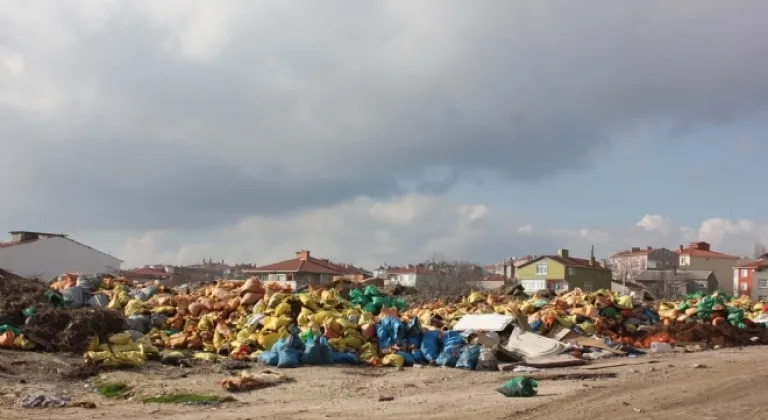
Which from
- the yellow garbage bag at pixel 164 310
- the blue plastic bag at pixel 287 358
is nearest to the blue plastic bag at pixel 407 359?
the blue plastic bag at pixel 287 358

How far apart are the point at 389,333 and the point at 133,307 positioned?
6469mm

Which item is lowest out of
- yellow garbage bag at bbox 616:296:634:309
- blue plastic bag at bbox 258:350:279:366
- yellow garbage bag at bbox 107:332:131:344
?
blue plastic bag at bbox 258:350:279:366

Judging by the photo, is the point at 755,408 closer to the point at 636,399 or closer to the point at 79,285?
the point at 636,399

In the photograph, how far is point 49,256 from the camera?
47875 millimetres

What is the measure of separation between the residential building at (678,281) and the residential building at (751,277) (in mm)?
3140

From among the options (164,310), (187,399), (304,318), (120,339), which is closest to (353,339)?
(304,318)

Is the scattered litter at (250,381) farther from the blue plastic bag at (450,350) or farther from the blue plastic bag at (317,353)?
the blue plastic bag at (450,350)

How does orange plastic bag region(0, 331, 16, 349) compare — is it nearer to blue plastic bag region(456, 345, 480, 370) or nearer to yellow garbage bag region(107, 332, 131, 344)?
yellow garbage bag region(107, 332, 131, 344)

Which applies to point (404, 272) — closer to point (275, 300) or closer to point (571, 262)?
point (571, 262)

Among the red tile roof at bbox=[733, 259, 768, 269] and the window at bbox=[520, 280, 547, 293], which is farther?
the red tile roof at bbox=[733, 259, 768, 269]

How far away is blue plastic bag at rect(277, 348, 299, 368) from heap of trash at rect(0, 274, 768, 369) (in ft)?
0.06

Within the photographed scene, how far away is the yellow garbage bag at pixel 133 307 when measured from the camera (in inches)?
653

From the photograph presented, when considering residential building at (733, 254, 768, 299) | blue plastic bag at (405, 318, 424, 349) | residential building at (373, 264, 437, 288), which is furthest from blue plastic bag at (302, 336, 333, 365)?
residential building at (733, 254, 768, 299)

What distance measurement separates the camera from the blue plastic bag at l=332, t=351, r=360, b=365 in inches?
523
